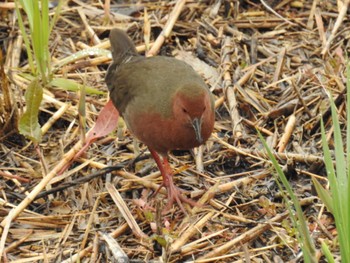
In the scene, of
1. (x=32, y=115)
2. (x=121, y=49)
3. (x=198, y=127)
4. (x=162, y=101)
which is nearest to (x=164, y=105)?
(x=162, y=101)

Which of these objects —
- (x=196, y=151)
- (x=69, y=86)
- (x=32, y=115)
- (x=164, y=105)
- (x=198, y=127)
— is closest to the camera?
(x=198, y=127)

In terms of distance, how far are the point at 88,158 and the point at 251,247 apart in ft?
4.34

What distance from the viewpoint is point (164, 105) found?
4.62 m

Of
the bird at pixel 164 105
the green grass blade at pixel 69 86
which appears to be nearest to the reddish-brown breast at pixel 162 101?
the bird at pixel 164 105

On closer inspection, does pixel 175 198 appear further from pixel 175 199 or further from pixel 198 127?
pixel 198 127

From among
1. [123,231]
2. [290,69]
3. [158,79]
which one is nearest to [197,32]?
[290,69]

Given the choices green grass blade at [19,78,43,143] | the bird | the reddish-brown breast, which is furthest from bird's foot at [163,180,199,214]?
green grass blade at [19,78,43,143]

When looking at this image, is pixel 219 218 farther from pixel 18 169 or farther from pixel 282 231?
pixel 18 169

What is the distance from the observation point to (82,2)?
6.55m

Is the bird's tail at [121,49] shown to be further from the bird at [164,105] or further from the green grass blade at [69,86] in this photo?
the green grass blade at [69,86]

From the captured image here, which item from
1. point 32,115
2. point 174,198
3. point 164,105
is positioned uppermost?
point 164,105

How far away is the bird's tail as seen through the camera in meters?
5.34

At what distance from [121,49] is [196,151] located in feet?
2.89

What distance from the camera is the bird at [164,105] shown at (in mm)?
4453
